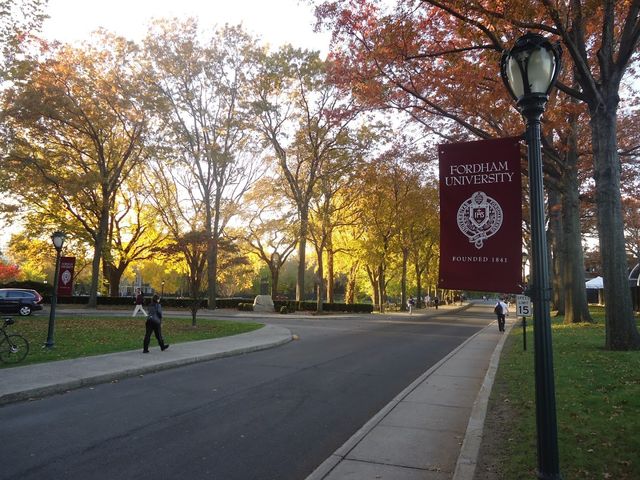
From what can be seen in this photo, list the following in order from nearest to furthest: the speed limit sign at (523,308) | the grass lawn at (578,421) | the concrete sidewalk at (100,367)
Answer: the grass lawn at (578,421) < the concrete sidewalk at (100,367) < the speed limit sign at (523,308)

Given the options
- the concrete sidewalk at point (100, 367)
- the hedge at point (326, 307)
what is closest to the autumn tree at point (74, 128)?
the hedge at point (326, 307)

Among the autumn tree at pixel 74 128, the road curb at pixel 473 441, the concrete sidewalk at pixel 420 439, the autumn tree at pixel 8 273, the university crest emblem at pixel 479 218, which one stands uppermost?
the autumn tree at pixel 74 128

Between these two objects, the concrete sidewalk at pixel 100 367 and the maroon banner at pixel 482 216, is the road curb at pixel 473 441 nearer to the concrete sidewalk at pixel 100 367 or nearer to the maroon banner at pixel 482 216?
the maroon banner at pixel 482 216

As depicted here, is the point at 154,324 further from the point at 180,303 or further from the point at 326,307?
the point at 180,303

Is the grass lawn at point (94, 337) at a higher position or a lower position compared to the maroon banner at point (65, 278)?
lower

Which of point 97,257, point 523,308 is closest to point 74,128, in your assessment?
point 97,257

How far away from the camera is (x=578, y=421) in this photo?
18.7ft

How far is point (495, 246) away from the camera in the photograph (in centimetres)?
436

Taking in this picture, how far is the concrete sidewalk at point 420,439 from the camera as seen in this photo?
4836 millimetres

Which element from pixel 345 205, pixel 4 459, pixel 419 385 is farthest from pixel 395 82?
pixel 345 205

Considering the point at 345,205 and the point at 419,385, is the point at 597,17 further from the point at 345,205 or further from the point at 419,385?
the point at 345,205

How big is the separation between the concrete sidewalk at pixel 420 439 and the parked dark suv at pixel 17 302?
26.6m

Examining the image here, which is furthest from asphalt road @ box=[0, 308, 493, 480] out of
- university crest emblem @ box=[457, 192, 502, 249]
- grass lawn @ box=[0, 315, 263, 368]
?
grass lawn @ box=[0, 315, 263, 368]

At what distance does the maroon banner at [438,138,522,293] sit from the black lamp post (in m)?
0.45
